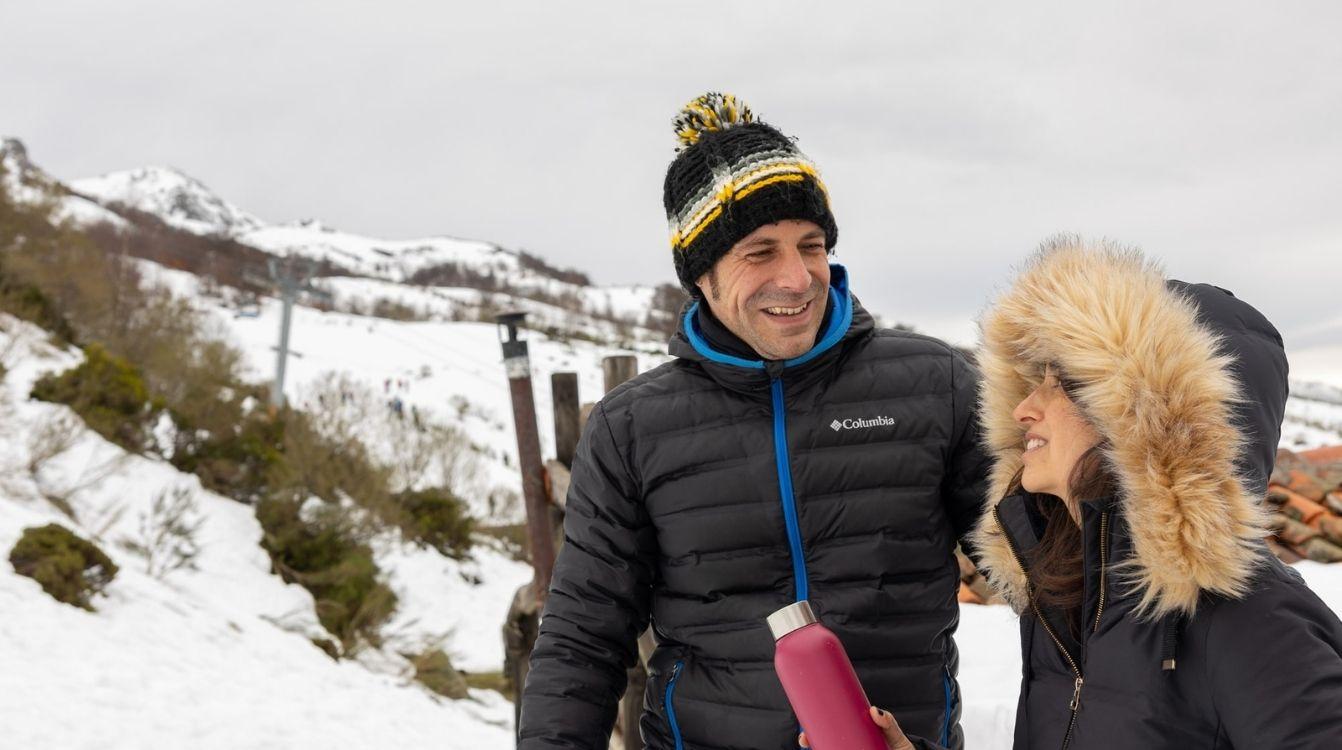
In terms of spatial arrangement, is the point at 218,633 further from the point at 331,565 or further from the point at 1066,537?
the point at 1066,537

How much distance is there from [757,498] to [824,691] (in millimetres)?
516

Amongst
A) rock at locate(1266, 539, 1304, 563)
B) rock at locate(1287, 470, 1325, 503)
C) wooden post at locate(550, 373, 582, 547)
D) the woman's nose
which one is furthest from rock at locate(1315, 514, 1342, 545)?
the woman's nose

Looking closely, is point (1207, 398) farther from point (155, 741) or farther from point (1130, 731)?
point (155, 741)

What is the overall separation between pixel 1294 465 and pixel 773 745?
185 inches

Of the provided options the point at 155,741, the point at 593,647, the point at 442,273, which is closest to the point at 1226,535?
the point at 593,647

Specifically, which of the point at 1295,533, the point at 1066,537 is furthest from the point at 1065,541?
the point at 1295,533

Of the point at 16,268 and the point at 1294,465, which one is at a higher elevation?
the point at 16,268

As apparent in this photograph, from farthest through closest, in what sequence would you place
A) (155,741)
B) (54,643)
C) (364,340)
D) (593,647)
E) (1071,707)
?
1. (364,340)
2. (54,643)
3. (155,741)
4. (593,647)
5. (1071,707)

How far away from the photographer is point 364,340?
5266 centimetres

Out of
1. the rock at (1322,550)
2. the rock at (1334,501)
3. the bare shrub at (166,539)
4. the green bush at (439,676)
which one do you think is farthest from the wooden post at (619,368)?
the bare shrub at (166,539)

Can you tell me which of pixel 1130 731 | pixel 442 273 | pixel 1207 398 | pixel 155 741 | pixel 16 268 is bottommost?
pixel 155 741

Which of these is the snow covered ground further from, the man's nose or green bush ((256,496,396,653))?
the man's nose

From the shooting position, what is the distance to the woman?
0.97 meters

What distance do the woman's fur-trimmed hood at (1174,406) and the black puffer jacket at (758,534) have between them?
18.8 inches
